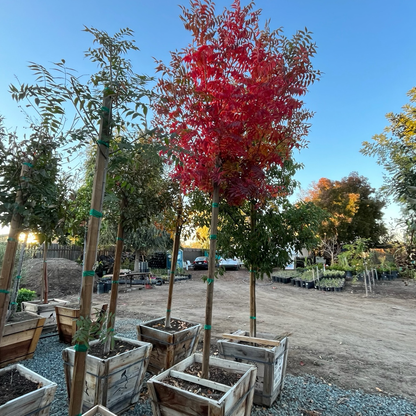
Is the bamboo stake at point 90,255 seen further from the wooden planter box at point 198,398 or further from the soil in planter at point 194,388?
the soil in planter at point 194,388

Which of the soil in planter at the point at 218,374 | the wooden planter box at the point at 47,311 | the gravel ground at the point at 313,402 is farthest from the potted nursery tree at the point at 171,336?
the wooden planter box at the point at 47,311

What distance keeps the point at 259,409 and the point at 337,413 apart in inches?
32.5

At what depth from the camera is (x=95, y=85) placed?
66.9 inches

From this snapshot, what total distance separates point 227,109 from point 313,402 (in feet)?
10.6

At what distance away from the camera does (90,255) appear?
159 centimetres

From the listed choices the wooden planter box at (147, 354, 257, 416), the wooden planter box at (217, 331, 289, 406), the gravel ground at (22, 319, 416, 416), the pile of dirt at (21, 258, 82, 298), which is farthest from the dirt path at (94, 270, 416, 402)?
the wooden planter box at (147, 354, 257, 416)

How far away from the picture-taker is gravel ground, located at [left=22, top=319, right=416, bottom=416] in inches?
108

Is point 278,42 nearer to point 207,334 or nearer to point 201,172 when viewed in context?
point 201,172

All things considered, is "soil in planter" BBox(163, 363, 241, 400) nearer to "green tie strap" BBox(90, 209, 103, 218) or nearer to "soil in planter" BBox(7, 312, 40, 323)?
"green tie strap" BBox(90, 209, 103, 218)

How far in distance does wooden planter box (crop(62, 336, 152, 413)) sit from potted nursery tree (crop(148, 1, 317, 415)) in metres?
0.51

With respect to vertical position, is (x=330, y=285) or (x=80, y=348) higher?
(x=80, y=348)

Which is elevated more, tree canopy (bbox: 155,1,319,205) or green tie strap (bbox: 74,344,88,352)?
tree canopy (bbox: 155,1,319,205)

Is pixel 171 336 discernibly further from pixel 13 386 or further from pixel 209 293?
pixel 13 386

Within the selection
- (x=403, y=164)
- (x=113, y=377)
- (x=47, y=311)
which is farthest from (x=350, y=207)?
(x=113, y=377)
